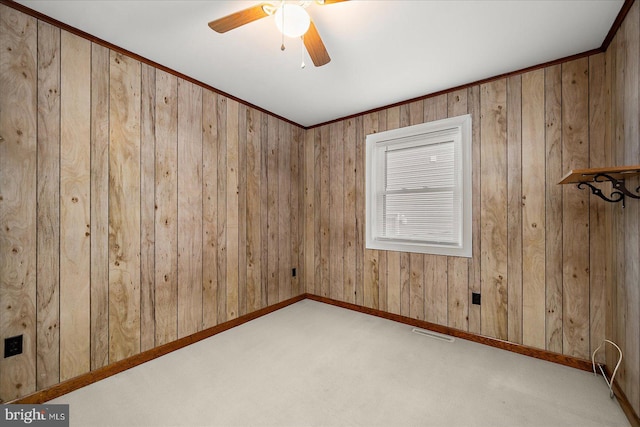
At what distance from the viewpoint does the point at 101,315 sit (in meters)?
1.98

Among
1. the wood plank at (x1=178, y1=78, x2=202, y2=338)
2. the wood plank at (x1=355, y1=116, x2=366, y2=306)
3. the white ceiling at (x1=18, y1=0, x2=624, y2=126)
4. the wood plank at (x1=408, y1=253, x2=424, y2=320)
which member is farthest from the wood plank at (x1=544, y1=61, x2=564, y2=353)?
the wood plank at (x1=178, y1=78, x2=202, y2=338)

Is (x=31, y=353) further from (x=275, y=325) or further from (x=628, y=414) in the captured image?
(x=628, y=414)

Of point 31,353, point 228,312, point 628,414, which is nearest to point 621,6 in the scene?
point 628,414

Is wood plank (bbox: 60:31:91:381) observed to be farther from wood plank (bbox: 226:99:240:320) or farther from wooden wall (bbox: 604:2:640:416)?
wooden wall (bbox: 604:2:640:416)

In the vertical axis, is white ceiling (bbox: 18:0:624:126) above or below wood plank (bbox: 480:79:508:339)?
above

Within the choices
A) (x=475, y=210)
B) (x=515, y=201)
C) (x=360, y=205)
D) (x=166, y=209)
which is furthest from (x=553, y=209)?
(x=166, y=209)

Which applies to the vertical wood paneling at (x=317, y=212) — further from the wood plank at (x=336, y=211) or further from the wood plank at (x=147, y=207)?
the wood plank at (x=147, y=207)

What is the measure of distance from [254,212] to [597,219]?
309 cm

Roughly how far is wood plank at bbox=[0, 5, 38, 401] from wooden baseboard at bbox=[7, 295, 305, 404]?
0.09m

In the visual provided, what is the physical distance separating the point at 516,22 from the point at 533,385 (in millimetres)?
2458

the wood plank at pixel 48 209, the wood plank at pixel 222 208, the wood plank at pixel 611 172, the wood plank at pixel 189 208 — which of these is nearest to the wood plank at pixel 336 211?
the wood plank at pixel 222 208

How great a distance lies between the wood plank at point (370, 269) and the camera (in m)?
3.24

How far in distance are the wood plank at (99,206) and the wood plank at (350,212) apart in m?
2.42

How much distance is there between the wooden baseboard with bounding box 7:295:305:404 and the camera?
1.71 meters
